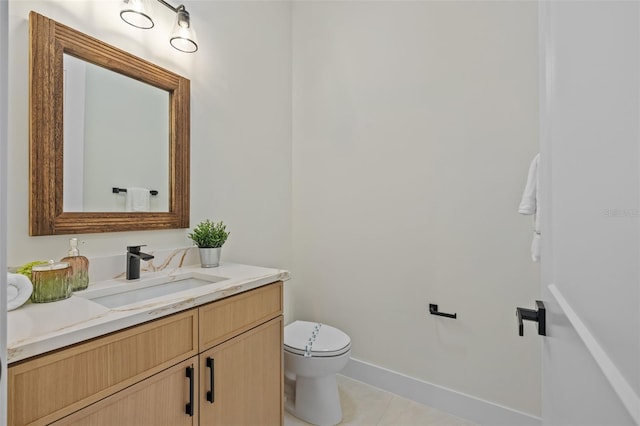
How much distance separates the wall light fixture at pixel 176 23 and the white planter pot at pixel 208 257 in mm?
998

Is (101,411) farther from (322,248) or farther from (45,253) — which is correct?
(322,248)

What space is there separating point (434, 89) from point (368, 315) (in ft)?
4.83

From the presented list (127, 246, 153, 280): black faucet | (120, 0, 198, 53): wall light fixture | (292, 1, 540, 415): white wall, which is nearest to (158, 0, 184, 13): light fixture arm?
(120, 0, 198, 53): wall light fixture

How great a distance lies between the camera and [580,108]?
464 millimetres

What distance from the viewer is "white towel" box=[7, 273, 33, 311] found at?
0.87 meters

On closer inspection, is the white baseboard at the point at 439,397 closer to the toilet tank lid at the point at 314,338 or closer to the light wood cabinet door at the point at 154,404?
the toilet tank lid at the point at 314,338

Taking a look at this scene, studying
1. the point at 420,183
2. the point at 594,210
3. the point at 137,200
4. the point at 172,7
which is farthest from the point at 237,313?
the point at 172,7

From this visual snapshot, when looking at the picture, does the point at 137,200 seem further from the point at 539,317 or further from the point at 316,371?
the point at 539,317

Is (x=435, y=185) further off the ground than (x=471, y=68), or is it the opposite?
(x=471, y=68)

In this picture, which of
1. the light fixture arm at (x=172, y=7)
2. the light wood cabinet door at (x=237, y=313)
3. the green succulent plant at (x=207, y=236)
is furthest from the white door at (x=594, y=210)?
the light fixture arm at (x=172, y=7)

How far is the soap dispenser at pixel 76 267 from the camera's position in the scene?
3.61 ft

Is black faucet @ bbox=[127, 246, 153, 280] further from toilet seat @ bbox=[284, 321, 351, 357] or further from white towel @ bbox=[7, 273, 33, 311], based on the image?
toilet seat @ bbox=[284, 321, 351, 357]

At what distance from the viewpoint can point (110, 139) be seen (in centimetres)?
133

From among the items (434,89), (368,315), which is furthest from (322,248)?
(434,89)
